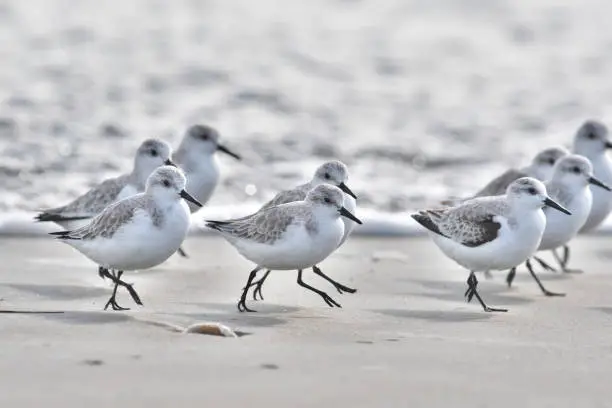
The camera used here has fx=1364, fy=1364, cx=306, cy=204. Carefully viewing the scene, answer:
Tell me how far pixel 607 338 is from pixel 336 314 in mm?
1474

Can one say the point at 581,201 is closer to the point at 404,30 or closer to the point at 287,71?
the point at 287,71

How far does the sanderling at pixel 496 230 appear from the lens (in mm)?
8000

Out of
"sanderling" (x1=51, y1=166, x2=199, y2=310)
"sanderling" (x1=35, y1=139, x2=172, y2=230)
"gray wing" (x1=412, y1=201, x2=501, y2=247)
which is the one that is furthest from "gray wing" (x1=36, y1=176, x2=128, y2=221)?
"gray wing" (x1=412, y1=201, x2=501, y2=247)

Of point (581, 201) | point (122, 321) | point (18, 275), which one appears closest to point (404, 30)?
point (581, 201)

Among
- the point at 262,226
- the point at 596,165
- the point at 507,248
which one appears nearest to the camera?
the point at 262,226

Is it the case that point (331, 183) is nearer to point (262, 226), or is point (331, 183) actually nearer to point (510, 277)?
point (262, 226)

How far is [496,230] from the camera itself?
8.05 metres

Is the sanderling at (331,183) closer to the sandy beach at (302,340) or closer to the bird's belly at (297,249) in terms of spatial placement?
the sandy beach at (302,340)

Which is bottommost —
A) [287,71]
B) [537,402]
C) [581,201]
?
[537,402]

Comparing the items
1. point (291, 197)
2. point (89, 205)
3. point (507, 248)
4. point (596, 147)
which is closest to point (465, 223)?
point (507, 248)

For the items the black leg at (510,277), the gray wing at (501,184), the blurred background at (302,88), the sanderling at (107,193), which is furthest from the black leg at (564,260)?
the sanderling at (107,193)

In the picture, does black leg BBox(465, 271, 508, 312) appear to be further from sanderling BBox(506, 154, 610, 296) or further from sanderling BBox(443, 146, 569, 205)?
sanderling BBox(443, 146, 569, 205)

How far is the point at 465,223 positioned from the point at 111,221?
84.7 inches

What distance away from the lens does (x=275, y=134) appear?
1454 centimetres
